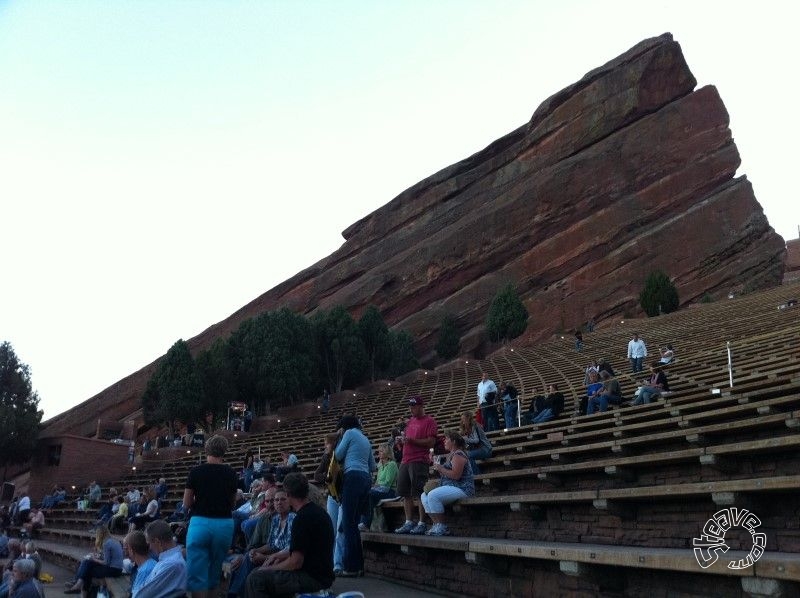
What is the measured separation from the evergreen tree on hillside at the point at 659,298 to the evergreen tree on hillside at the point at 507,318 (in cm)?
679

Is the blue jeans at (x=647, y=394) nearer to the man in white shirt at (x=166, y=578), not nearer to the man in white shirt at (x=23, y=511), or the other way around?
the man in white shirt at (x=166, y=578)

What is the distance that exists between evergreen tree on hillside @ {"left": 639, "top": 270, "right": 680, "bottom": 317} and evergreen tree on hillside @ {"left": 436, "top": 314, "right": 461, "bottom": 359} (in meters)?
11.4

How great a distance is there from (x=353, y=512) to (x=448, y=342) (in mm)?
39264

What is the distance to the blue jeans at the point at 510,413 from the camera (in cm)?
1323

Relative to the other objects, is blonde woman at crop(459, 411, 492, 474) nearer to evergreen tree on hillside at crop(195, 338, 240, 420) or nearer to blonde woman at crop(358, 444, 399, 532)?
blonde woman at crop(358, 444, 399, 532)

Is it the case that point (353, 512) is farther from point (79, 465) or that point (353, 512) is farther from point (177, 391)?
point (177, 391)

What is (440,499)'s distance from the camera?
7598mm

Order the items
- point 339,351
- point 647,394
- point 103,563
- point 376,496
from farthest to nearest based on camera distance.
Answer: point 339,351, point 647,394, point 103,563, point 376,496

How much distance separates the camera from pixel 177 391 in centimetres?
3098

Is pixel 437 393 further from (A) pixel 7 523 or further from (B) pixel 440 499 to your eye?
(B) pixel 440 499

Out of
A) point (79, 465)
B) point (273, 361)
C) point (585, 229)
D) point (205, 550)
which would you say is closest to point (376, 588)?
point (205, 550)

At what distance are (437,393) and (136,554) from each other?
64.6 ft

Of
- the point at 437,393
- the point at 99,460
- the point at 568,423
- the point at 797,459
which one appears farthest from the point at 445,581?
the point at 99,460

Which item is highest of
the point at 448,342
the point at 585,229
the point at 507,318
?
the point at 585,229
